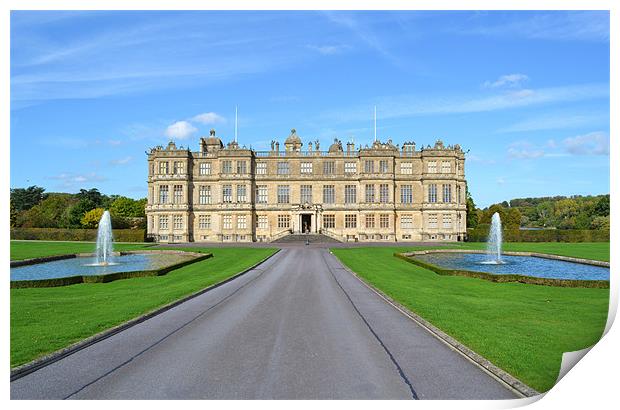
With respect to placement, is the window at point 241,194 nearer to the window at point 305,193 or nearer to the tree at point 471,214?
the window at point 305,193

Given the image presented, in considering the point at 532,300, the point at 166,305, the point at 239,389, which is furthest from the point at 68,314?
the point at 532,300

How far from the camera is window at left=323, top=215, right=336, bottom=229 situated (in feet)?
240

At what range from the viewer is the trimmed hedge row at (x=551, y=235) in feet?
210

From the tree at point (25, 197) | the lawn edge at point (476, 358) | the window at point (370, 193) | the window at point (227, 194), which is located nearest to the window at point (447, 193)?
the window at point (370, 193)

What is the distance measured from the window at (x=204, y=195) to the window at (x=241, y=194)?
4497 mm

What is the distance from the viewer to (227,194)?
2864 inches

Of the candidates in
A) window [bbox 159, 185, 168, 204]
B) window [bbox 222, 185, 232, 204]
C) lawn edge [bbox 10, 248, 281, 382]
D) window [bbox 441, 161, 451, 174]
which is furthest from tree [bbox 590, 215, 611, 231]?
lawn edge [bbox 10, 248, 281, 382]

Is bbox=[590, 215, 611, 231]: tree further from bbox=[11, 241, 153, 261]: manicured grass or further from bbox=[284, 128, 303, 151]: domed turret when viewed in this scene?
bbox=[11, 241, 153, 261]: manicured grass

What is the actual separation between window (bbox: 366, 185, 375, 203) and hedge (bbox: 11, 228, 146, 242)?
103 ft

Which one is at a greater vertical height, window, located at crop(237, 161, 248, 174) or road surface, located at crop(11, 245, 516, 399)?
window, located at crop(237, 161, 248, 174)

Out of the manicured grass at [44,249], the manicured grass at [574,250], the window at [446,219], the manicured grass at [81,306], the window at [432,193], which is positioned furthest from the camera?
the window at [432,193]

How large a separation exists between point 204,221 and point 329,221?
18016 millimetres

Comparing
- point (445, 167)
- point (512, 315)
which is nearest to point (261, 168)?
point (445, 167)

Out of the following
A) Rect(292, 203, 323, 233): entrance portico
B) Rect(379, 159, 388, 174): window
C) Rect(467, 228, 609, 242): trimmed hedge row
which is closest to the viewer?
Rect(467, 228, 609, 242): trimmed hedge row
